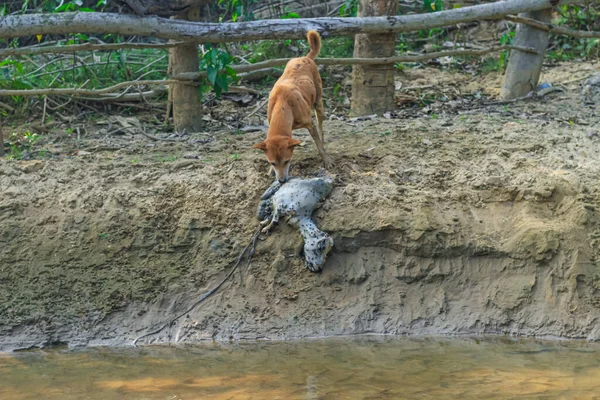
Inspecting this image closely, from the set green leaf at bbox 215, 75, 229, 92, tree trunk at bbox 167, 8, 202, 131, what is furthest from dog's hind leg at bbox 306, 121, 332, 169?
tree trunk at bbox 167, 8, 202, 131

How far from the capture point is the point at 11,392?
505 centimetres

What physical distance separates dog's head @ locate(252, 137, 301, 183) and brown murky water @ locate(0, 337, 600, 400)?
1531 mm

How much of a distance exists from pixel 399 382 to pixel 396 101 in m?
4.77

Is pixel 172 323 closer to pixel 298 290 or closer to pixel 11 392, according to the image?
pixel 298 290

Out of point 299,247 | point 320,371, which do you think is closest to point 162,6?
point 299,247

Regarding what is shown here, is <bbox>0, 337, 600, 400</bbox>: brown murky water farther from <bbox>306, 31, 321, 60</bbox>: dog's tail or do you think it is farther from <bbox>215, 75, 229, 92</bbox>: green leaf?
<bbox>306, 31, 321, 60</bbox>: dog's tail

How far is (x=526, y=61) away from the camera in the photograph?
8.70 metres

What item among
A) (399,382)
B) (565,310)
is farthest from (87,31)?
(565,310)

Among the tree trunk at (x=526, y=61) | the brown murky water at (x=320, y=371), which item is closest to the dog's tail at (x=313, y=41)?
the tree trunk at (x=526, y=61)

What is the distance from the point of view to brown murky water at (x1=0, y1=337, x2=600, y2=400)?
4953mm

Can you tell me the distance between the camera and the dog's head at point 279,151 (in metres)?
6.46

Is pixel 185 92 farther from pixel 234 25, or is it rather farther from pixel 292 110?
pixel 292 110

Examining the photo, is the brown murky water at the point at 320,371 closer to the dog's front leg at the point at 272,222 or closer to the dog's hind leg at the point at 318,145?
the dog's front leg at the point at 272,222

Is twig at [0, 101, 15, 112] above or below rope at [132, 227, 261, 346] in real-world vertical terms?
above
